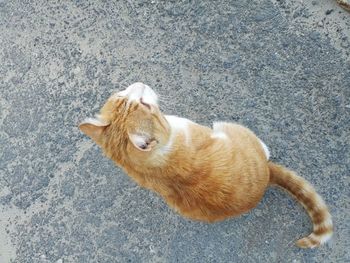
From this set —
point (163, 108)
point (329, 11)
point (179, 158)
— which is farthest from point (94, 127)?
point (329, 11)

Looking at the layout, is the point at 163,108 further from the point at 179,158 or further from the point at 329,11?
the point at 329,11

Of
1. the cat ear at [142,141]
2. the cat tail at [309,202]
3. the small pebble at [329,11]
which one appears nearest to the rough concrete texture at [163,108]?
the small pebble at [329,11]

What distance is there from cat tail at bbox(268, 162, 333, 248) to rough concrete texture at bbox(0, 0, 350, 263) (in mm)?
192

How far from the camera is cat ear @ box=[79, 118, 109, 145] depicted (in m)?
2.29

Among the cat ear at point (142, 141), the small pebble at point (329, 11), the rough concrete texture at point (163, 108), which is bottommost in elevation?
the rough concrete texture at point (163, 108)

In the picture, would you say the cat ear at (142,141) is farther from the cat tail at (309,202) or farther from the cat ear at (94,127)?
the cat tail at (309,202)

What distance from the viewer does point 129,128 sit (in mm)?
2279

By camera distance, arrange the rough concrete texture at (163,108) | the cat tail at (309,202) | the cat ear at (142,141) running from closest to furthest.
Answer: the cat ear at (142,141), the cat tail at (309,202), the rough concrete texture at (163,108)

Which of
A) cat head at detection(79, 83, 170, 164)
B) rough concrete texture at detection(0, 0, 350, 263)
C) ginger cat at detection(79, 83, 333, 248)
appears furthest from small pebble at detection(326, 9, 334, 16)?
cat head at detection(79, 83, 170, 164)

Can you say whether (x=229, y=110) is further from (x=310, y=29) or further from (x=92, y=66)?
(x=92, y=66)

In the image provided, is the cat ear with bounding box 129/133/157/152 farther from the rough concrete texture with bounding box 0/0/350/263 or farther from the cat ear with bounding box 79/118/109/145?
the rough concrete texture with bounding box 0/0/350/263

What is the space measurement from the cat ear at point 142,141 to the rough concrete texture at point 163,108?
791 mm

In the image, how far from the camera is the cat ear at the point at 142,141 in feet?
7.25

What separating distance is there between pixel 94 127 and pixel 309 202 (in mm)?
1155
